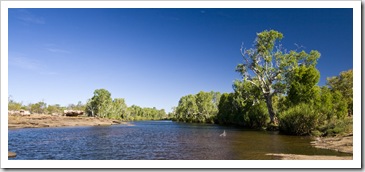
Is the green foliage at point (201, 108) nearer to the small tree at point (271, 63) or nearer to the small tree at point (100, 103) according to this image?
the small tree at point (100, 103)

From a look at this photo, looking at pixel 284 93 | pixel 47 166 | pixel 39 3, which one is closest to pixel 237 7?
pixel 39 3

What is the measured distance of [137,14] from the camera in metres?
11.1

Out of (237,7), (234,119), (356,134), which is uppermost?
(237,7)

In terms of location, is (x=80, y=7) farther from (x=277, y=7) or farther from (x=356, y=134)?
(x=356, y=134)

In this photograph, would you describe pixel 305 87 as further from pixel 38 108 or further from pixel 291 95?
pixel 38 108

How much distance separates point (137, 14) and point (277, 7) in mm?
5045

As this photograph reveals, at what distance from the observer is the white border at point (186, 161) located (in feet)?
28.3

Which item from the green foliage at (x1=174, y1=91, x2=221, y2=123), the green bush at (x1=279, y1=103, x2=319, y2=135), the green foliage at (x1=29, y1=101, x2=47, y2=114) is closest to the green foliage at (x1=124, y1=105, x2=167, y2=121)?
the green foliage at (x1=174, y1=91, x2=221, y2=123)

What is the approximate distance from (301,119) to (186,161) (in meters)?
14.8

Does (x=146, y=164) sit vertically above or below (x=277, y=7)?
below

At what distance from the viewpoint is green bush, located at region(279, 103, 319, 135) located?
20141 millimetres

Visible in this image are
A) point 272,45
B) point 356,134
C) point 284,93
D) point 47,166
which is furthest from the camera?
point 284,93

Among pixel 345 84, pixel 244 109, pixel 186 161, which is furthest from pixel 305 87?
pixel 186 161

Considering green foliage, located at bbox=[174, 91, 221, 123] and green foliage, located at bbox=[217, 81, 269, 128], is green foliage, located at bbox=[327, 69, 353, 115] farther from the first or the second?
green foliage, located at bbox=[174, 91, 221, 123]
